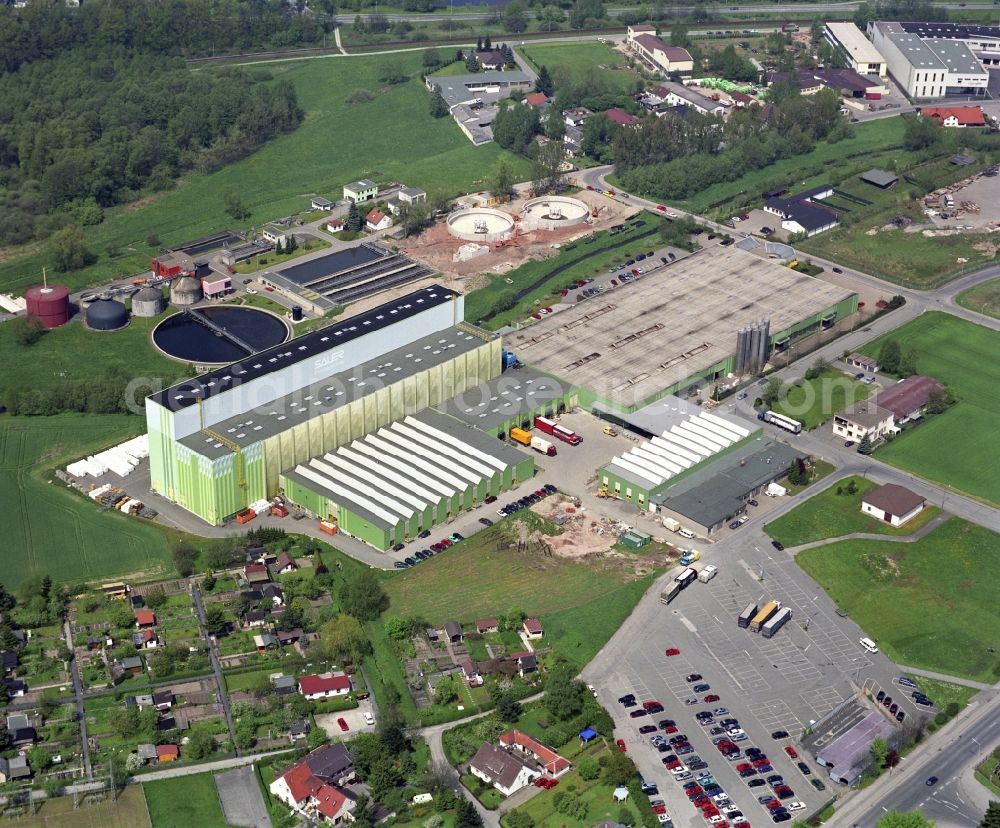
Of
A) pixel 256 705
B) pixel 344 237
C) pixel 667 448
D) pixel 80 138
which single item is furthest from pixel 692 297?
pixel 80 138

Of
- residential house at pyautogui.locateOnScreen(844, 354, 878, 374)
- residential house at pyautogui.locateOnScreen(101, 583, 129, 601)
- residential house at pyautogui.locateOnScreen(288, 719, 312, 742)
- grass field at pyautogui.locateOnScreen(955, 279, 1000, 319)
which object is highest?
grass field at pyautogui.locateOnScreen(955, 279, 1000, 319)

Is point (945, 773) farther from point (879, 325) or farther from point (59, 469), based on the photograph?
point (59, 469)

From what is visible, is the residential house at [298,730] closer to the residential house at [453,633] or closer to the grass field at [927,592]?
the residential house at [453,633]

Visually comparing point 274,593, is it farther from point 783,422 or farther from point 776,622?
point 783,422

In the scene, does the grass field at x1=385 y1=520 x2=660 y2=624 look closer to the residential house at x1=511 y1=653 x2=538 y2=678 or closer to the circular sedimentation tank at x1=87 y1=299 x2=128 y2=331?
the residential house at x1=511 y1=653 x2=538 y2=678

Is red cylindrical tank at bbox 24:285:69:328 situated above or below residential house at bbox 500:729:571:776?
above

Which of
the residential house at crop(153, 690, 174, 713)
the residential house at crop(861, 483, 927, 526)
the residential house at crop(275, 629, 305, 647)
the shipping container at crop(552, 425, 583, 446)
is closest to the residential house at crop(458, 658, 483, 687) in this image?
the residential house at crop(275, 629, 305, 647)

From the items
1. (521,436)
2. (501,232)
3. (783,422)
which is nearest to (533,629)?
(521,436)
